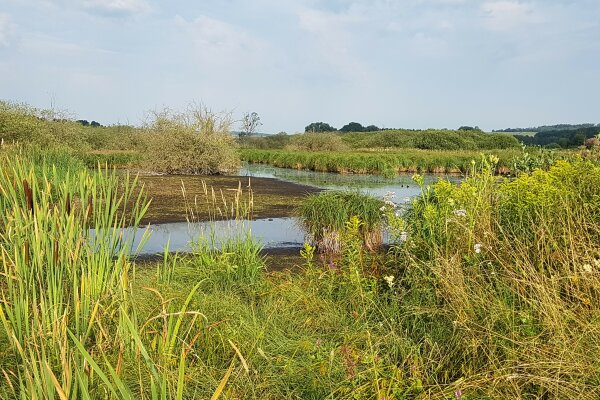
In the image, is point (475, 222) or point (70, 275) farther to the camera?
point (475, 222)

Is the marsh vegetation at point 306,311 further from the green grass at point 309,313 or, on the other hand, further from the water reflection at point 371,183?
the water reflection at point 371,183

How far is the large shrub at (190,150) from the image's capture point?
29344 mm

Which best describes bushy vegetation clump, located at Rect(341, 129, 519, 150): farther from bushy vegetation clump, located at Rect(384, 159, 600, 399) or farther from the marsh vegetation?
the marsh vegetation

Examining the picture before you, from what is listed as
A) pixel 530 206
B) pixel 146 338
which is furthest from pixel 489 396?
pixel 530 206

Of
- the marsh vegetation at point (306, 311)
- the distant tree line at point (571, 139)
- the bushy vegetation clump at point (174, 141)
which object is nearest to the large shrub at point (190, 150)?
the bushy vegetation clump at point (174, 141)

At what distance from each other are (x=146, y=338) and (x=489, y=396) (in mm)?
1870

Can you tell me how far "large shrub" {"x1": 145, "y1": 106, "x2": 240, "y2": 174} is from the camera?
2934 cm

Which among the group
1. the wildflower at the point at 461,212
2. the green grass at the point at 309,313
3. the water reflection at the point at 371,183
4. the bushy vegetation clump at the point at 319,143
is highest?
the bushy vegetation clump at the point at 319,143

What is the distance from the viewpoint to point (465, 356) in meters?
3.60

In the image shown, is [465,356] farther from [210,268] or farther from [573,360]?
[210,268]

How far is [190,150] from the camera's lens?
29266 mm

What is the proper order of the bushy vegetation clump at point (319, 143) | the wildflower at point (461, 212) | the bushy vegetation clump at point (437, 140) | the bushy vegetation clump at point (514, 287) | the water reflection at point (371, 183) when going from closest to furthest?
the bushy vegetation clump at point (514, 287), the wildflower at point (461, 212), the water reflection at point (371, 183), the bushy vegetation clump at point (319, 143), the bushy vegetation clump at point (437, 140)

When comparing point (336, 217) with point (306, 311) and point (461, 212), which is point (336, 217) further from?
point (306, 311)

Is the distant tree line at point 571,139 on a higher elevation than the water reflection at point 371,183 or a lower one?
higher
